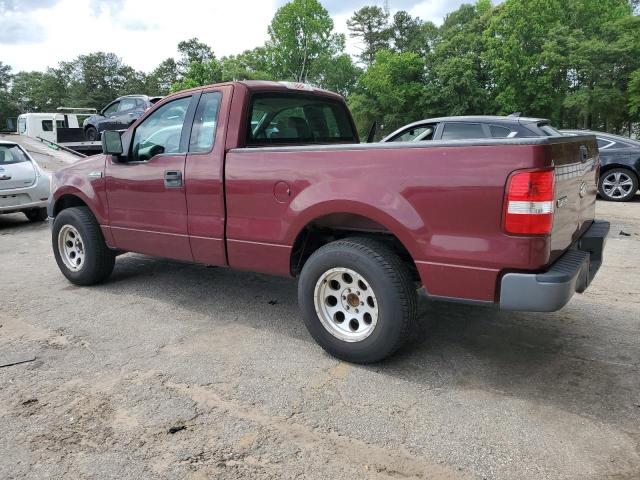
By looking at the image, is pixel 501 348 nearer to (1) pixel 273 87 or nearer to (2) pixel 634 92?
(1) pixel 273 87

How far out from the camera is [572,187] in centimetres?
310

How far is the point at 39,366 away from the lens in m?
3.49

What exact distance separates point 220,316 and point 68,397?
152 cm

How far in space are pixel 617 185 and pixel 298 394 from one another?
989cm

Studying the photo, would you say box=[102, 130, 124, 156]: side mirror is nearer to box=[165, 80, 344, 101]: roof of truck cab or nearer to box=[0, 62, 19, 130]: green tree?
box=[165, 80, 344, 101]: roof of truck cab

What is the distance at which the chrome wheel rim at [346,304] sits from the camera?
3.33 m

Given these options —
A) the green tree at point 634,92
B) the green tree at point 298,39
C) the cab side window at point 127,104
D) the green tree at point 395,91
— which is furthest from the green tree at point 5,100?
the green tree at point 634,92

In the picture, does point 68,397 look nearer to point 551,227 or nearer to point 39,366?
point 39,366

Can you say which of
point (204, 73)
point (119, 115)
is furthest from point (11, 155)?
point (204, 73)

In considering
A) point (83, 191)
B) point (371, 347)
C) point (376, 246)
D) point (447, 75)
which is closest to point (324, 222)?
point (376, 246)

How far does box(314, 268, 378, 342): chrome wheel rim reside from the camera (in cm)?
333

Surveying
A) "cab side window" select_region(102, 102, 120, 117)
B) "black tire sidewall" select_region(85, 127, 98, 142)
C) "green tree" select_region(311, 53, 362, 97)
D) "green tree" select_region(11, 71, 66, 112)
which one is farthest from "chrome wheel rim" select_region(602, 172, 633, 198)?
"green tree" select_region(11, 71, 66, 112)

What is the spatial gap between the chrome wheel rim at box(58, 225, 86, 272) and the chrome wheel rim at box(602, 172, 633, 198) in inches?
391

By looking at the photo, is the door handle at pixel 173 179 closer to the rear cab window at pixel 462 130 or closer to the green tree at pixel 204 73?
the rear cab window at pixel 462 130
